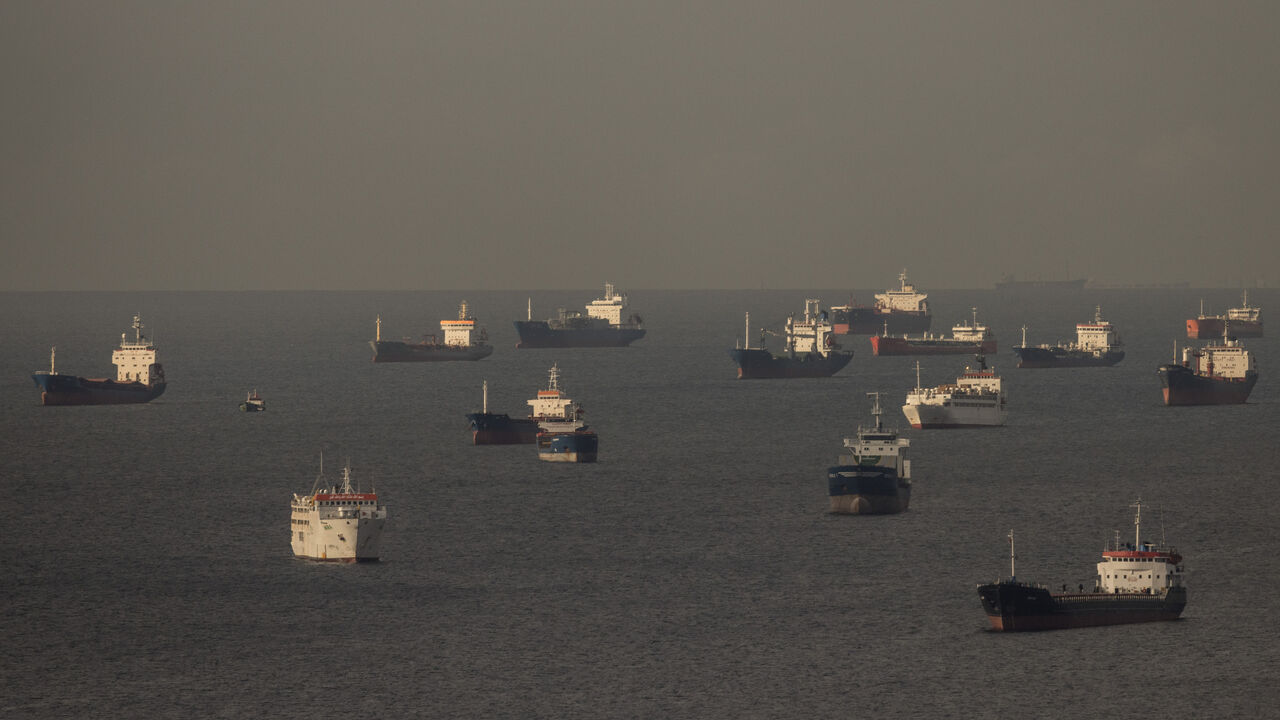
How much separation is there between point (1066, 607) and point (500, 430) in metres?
85.3

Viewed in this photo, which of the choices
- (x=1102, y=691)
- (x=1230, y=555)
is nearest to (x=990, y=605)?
(x=1102, y=691)

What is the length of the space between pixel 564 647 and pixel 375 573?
1967 cm

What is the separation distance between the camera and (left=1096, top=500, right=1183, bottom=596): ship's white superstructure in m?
92.8

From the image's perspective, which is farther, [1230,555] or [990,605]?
[1230,555]

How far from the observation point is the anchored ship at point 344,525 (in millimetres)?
107375

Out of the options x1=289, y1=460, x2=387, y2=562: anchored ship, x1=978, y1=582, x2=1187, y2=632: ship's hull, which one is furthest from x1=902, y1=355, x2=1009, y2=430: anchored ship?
x1=978, y1=582, x2=1187, y2=632: ship's hull

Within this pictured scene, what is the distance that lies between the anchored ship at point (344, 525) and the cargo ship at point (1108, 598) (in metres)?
37.0

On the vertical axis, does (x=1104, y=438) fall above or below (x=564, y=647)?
above

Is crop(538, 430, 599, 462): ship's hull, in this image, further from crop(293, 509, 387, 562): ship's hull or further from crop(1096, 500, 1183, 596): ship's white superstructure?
crop(1096, 500, 1183, 596): ship's white superstructure

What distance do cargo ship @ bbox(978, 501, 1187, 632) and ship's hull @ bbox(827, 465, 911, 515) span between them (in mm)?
32612

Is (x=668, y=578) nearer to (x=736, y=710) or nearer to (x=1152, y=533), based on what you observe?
(x=736, y=710)

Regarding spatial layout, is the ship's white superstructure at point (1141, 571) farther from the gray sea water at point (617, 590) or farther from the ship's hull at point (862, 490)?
the ship's hull at point (862, 490)

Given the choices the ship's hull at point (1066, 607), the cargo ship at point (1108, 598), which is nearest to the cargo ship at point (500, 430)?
the cargo ship at point (1108, 598)

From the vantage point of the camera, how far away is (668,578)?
105 metres
